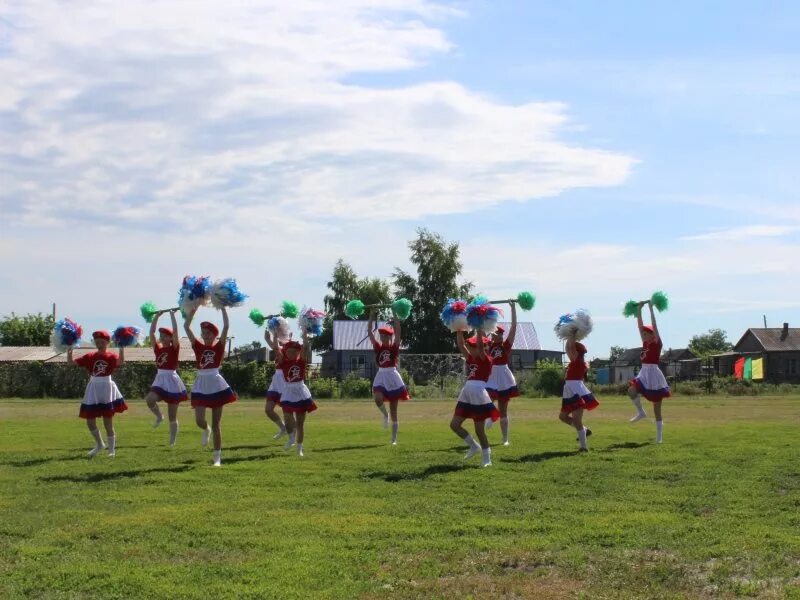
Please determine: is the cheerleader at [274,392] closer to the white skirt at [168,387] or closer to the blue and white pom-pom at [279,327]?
the blue and white pom-pom at [279,327]

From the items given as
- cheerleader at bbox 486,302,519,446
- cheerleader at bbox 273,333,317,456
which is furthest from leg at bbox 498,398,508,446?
cheerleader at bbox 273,333,317,456

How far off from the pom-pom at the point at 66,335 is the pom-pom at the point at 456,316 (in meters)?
6.64

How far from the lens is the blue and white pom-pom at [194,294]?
50.1ft

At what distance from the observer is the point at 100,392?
16.2 meters

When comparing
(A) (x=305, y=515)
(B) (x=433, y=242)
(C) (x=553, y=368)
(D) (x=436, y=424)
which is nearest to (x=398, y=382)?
(D) (x=436, y=424)

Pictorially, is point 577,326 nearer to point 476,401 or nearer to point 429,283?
point 476,401

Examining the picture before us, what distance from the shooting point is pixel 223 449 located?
17281 mm

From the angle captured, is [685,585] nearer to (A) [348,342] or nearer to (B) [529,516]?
(B) [529,516]

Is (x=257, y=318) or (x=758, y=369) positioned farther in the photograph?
(x=758, y=369)

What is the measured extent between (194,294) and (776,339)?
80.1 metres

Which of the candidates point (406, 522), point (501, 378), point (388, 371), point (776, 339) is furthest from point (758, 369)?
point (406, 522)

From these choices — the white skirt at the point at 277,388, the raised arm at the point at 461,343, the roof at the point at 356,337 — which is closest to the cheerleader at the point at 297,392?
the white skirt at the point at 277,388

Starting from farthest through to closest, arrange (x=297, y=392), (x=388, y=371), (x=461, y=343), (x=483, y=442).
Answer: (x=388, y=371) → (x=297, y=392) → (x=461, y=343) → (x=483, y=442)

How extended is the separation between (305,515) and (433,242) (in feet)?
259
